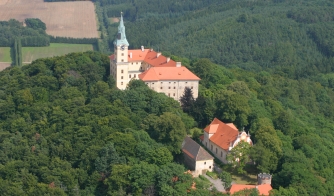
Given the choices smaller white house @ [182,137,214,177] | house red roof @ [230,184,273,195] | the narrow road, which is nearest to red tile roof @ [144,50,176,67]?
smaller white house @ [182,137,214,177]

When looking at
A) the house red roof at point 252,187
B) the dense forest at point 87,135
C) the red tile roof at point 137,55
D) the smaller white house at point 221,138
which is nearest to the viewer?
the house red roof at point 252,187

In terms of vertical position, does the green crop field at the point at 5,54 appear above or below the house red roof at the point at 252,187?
above

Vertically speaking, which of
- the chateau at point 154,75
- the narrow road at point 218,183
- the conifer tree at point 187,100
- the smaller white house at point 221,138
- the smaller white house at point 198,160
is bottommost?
the narrow road at point 218,183

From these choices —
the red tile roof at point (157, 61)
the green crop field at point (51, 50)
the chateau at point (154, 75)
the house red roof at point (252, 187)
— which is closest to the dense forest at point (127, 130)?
the house red roof at point (252, 187)

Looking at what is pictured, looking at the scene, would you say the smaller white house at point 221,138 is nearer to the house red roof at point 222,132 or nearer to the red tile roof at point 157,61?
the house red roof at point 222,132

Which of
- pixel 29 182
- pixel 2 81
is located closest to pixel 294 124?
pixel 29 182

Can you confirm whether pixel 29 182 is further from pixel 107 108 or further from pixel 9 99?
pixel 9 99

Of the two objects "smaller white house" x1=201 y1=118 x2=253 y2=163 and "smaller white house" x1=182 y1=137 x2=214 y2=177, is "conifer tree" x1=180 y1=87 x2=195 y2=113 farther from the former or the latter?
"smaller white house" x1=182 y1=137 x2=214 y2=177
